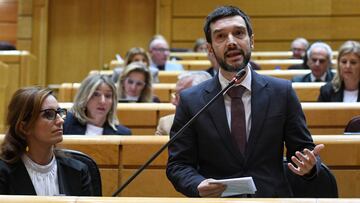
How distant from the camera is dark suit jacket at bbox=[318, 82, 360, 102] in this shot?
331 centimetres

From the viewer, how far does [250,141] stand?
1.60m

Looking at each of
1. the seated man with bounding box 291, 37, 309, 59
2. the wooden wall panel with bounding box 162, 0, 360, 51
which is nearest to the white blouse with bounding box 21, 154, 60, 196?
the seated man with bounding box 291, 37, 309, 59

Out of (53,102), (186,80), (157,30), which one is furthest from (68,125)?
(157,30)

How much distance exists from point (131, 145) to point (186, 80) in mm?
709

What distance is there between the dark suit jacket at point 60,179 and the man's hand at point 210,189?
48cm

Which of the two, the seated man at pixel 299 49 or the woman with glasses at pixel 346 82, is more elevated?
the seated man at pixel 299 49

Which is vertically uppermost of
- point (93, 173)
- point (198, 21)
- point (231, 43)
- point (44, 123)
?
point (198, 21)

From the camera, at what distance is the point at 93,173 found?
1.88m

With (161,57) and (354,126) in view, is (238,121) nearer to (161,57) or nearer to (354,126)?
(354,126)

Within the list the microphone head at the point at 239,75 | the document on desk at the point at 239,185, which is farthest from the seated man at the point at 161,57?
the document on desk at the point at 239,185

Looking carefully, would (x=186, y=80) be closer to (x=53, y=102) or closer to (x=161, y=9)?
(x=53, y=102)

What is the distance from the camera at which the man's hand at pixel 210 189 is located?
1.45m

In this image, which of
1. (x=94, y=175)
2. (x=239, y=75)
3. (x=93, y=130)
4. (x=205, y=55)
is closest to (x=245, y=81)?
(x=239, y=75)

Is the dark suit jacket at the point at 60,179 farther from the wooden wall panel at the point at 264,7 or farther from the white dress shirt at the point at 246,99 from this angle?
the wooden wall panel at the point at 264,7
